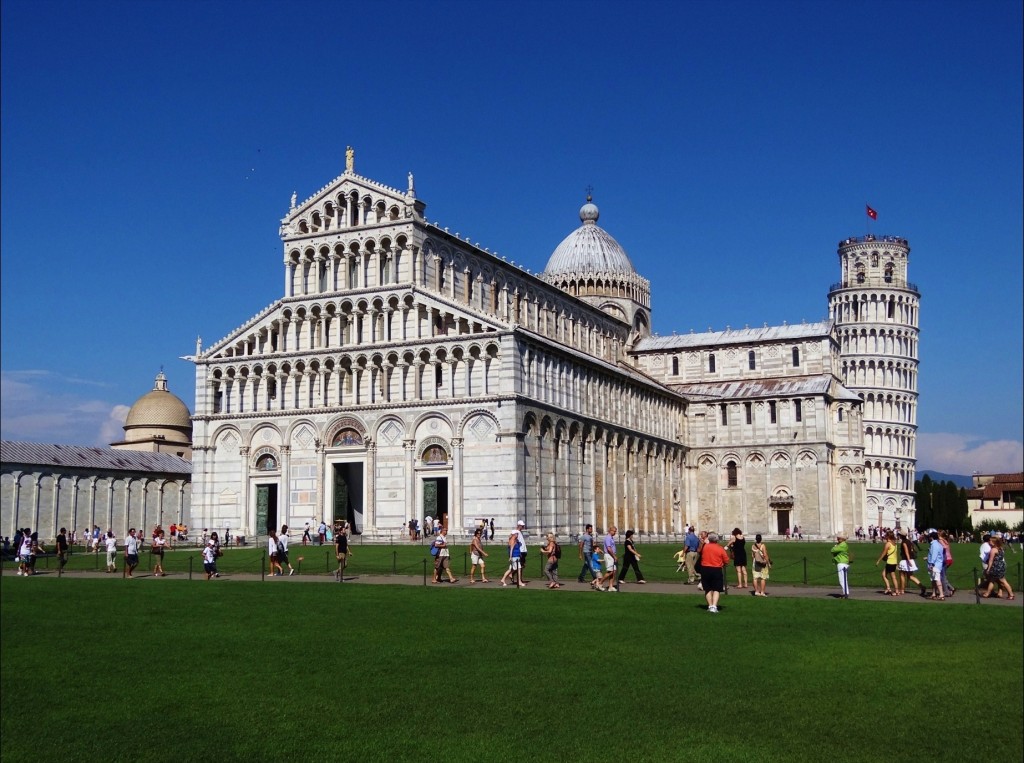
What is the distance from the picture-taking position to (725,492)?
8988 cm

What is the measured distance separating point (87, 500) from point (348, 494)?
1807cm

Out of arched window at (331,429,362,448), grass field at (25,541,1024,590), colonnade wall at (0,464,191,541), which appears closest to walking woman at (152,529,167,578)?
grass field at (25,541,1024,590)

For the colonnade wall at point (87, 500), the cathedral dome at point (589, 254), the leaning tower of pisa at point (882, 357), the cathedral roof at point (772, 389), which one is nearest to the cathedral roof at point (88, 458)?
the colonnade wall at point (87, 500)

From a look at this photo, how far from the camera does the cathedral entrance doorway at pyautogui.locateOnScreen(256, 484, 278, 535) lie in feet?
225

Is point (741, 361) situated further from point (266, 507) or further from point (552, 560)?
point (552, 560)

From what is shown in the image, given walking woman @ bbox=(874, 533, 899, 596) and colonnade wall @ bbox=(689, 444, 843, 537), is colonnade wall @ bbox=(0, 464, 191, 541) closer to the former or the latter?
colonnade wall @ bbox=(689, 444, 843, 537)

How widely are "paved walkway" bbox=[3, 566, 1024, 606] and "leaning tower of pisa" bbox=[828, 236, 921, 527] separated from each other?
90.6 m

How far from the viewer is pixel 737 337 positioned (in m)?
96.4

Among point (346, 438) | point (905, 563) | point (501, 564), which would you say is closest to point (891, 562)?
point (905, 563)

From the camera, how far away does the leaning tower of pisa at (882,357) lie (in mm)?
120500

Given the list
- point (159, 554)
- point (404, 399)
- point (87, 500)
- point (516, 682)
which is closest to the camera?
point (516, 682)

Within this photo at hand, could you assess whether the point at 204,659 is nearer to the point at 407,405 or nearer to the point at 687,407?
the point at 407,405

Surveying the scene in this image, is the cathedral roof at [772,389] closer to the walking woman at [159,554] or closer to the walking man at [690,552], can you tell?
the walking man at [690,552]

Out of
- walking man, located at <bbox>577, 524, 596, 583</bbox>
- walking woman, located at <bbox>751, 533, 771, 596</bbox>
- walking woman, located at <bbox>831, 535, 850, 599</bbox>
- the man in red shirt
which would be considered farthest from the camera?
walking man, located at <bbox>577, 524, 596, 583</bbox>
